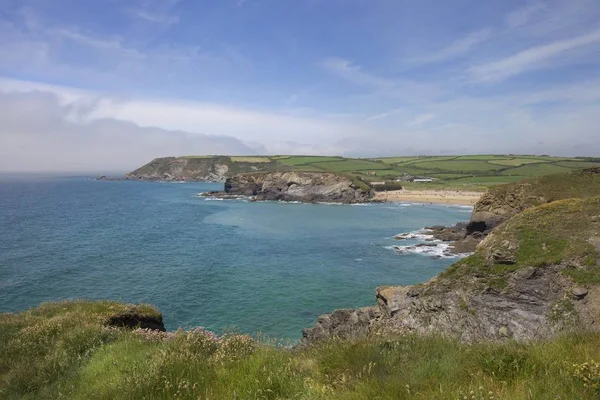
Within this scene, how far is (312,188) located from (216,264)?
8120 centimetres

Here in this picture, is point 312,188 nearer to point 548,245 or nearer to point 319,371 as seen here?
point 548,245

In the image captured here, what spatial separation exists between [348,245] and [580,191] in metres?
29.8

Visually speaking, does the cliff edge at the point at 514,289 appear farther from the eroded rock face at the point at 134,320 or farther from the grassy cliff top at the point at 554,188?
the grassy cliff top at the point at 554,188

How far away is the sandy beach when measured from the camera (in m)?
116

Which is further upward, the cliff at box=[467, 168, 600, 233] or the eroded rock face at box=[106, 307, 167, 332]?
the cliff at box=[467, 168, 600, 233]

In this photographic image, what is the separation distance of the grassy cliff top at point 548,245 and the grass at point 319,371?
40.9 ft

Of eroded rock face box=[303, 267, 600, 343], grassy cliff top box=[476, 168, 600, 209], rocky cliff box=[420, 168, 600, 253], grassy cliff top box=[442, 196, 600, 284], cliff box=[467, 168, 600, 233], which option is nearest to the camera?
eroded rock face box=[303, 267, 600, 343]

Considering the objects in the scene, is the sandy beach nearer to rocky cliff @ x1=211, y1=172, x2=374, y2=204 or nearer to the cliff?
rocky cliff @ x1=211, y1=172, x2=374, y2=204

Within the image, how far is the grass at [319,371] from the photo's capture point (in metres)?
4.88

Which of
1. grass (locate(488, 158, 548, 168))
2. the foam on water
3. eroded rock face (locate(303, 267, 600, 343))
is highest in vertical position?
grass (locate(488, 158, 548, 168))

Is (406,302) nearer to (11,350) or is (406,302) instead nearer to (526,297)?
(526,297)

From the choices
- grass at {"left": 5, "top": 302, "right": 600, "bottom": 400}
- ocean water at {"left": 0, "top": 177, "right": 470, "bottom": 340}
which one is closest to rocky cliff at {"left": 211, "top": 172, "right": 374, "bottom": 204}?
ocean water at {"left": 0, "top": 177, "right": 470, "bottom": 340}

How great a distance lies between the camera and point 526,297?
17.0m

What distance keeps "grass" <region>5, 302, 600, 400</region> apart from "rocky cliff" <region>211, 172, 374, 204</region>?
361 ft
